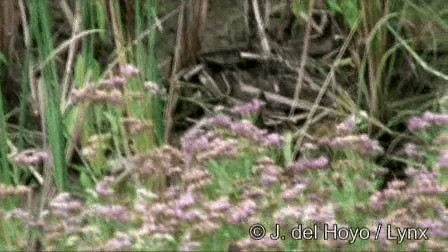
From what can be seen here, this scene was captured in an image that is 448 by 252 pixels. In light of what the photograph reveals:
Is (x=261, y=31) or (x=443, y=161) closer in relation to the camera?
(x=443, y=161)

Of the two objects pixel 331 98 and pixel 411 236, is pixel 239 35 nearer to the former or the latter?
pixel 331 98

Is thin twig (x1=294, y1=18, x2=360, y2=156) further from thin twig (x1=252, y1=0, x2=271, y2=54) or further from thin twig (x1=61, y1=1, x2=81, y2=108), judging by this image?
thin twig (x1=61, y1=1, x2=81, y2=108)

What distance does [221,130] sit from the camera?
8.22 ft

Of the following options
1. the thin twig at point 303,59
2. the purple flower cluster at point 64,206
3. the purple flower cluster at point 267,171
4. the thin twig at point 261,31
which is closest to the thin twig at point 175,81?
the thin twig at point 261,31

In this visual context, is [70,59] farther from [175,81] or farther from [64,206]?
[64,206]

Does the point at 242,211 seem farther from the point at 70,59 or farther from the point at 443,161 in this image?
the point at 70,59

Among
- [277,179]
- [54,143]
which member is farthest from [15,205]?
[277,179]

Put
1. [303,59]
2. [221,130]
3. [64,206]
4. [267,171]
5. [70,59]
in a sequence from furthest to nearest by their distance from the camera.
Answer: [70,59], [303,59], [221,130], [267,171], [64,206]

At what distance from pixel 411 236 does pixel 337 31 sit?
118cm

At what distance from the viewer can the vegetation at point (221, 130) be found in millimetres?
2029

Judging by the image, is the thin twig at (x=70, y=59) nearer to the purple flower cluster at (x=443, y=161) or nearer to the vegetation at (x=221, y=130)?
the vegetation at (x=221, y=130)

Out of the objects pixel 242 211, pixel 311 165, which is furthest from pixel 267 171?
pixel 242 211

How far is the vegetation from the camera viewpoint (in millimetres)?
2029

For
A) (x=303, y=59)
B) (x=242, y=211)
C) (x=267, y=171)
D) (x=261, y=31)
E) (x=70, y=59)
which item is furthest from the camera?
(x=261, y=31)
